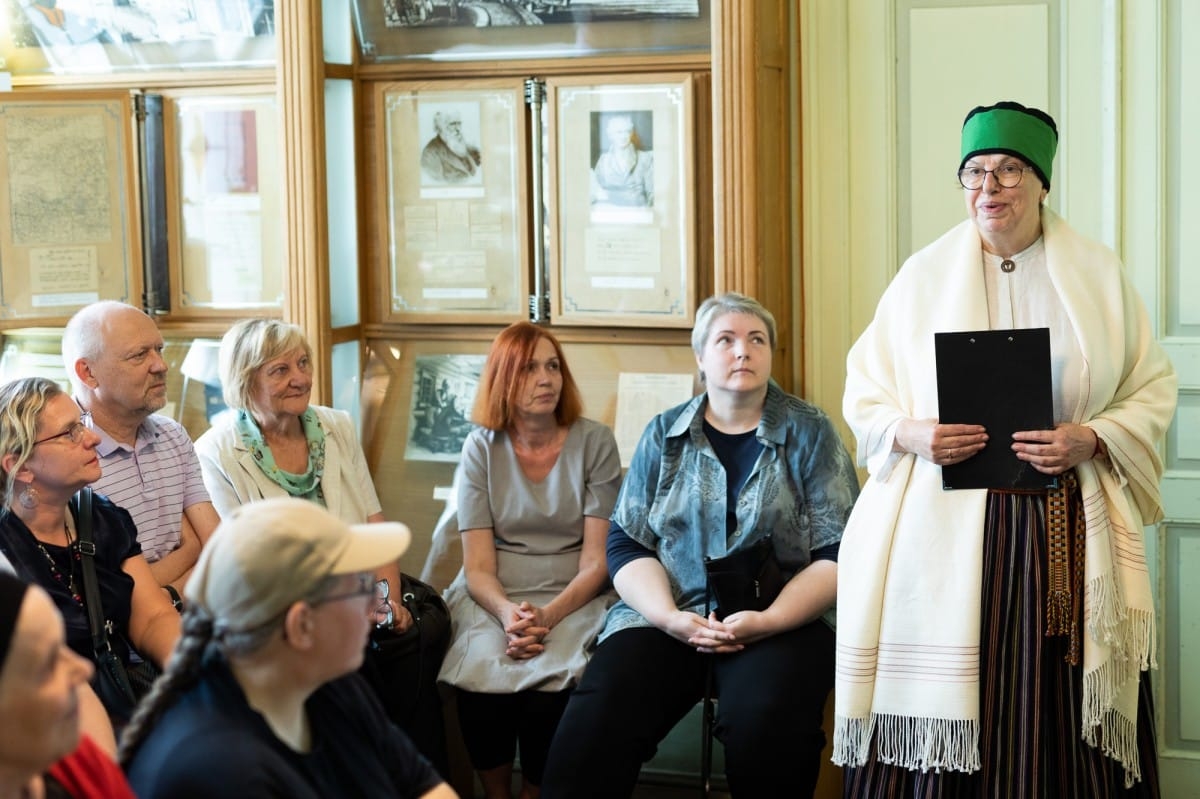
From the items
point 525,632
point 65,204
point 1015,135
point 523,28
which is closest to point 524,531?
point 525,632

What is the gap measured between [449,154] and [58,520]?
1.76 metres

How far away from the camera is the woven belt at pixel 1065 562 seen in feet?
8.79

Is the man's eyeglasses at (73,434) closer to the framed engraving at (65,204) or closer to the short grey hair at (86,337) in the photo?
the short grey hair at (86,337)

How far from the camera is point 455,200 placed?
13.2 ft

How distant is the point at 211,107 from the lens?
4117 millimetres

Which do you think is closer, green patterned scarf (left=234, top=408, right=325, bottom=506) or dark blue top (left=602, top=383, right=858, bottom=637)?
dark blue top (left=602, top=383, right=858, bottom=637)

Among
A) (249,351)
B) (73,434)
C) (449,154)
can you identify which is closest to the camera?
(73,434)

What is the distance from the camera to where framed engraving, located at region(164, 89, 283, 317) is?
4105 mm

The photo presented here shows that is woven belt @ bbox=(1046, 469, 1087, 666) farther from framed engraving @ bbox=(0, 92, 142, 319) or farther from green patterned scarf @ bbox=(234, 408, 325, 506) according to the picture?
framed engraving @ bbox=(0, 92, 142, 319)

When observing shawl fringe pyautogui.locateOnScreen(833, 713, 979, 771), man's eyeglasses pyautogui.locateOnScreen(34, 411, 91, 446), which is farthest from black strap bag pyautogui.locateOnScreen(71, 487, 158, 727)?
shawl fringe pyautogui.locateOnScreen(833, 713, 979, 771)

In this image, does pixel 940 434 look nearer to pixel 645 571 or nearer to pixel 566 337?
pixel 645 571

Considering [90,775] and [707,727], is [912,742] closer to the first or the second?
[707,727]

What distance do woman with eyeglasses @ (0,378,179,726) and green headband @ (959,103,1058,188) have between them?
1875mm

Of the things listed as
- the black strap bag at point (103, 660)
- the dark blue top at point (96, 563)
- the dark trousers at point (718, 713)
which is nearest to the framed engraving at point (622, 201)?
the dark trousers at point (718, 713)
